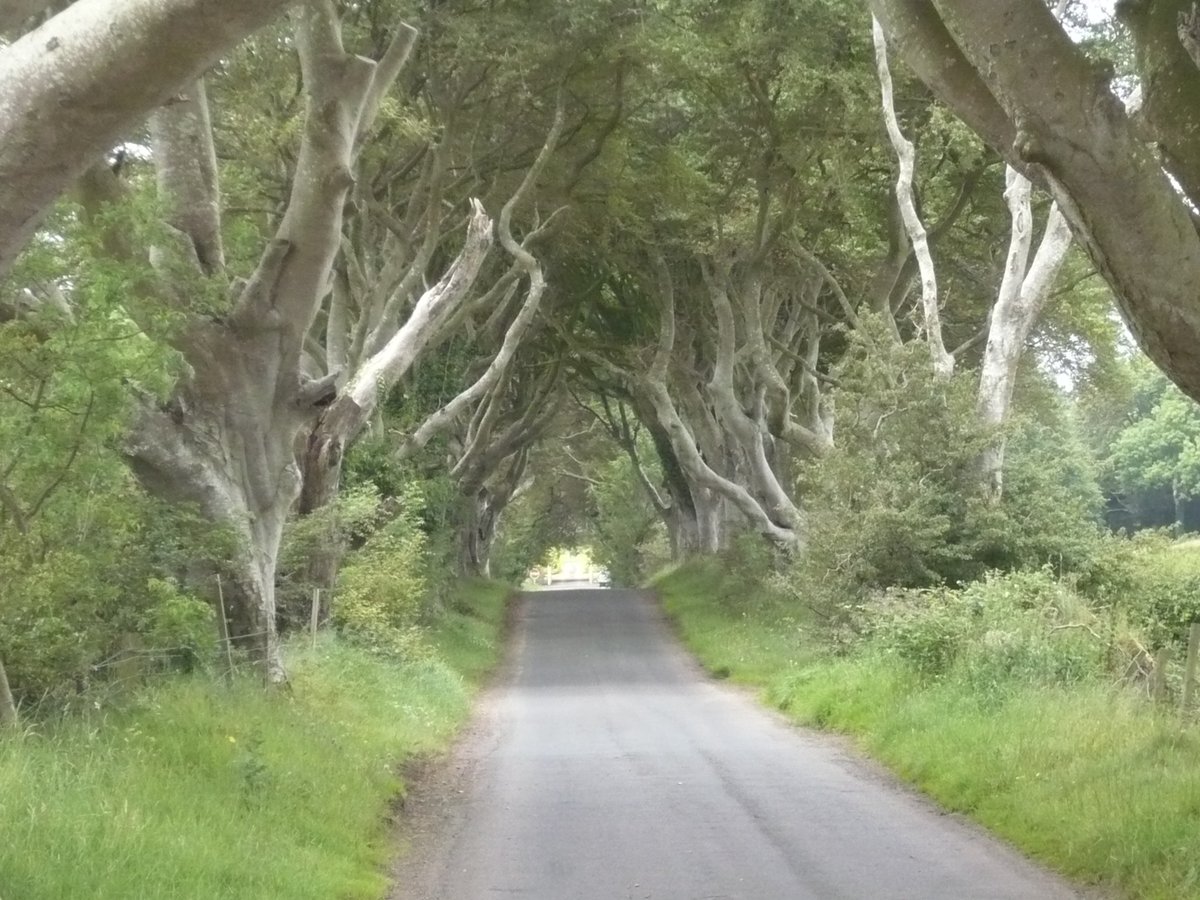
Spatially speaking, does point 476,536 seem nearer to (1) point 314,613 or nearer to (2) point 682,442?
(2) point 682,442

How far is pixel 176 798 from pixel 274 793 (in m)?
1.19

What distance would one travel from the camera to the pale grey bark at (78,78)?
13.9ft

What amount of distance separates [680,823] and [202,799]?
382 centimetres

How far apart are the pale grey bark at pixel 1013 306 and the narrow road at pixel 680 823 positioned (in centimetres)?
532

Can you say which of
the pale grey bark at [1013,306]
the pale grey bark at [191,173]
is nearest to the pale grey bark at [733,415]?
the pale grey bark at [1013,306]

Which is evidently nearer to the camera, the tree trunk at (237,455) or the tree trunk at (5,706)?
the tree trunk at (5,706)

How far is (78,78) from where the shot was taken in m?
4.25

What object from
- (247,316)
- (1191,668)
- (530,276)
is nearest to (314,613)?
(247,316)

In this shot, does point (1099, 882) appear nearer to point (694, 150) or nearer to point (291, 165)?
point (291, 165)

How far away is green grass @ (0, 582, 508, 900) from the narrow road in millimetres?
588

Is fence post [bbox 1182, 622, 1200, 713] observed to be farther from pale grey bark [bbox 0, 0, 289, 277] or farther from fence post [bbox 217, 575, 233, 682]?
pale grey bark [bbox 0, 0, 289, 277]

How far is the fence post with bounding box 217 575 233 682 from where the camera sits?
11.8 metres

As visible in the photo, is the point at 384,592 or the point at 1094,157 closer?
the point at 1094,157

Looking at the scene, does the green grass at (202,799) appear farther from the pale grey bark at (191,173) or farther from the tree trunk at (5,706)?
the pale grey bark at (191,173)
